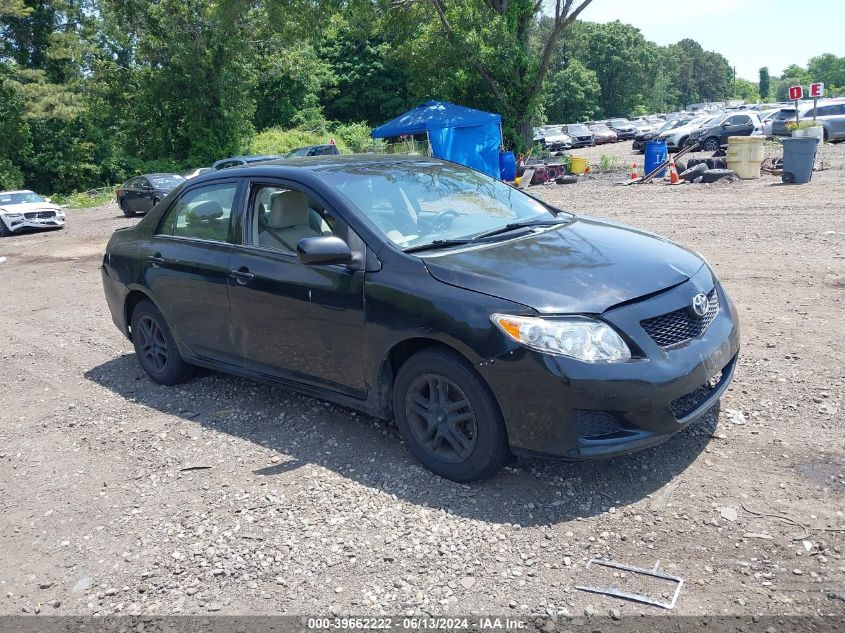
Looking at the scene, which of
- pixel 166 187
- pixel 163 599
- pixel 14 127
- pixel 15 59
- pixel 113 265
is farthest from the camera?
pixel 15 59

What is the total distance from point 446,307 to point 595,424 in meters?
0.94

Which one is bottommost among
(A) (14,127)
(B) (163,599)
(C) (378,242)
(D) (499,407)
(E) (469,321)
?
(B) (163,599)

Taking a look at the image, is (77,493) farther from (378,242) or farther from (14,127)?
(14,127)

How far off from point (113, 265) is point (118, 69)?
134 feet

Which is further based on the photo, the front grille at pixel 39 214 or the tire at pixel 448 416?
the front grille at pixel 39 214

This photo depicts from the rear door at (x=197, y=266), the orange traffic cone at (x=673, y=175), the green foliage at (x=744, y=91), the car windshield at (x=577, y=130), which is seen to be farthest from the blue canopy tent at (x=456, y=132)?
the green foliage at (x=744, y=91)

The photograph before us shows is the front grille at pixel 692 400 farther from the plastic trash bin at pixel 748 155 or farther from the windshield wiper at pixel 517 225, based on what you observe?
the plastic trash bin at pixel 748 155

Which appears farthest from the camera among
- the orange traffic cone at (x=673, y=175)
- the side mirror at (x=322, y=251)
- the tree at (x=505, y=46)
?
the tree at (x=505, y=46)

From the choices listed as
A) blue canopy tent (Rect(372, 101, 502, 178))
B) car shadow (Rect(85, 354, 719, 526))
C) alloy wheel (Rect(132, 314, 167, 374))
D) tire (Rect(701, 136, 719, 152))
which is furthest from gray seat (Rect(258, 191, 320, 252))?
tire (Rect(701, 136, 719, 152))

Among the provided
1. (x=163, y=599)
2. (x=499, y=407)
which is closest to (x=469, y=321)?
(x=499, y=407)

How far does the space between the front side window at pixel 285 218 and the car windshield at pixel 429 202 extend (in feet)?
0.65

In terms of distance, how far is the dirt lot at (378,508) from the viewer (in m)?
3.13

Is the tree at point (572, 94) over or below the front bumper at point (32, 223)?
over

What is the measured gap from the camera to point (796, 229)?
1080 centimetres
